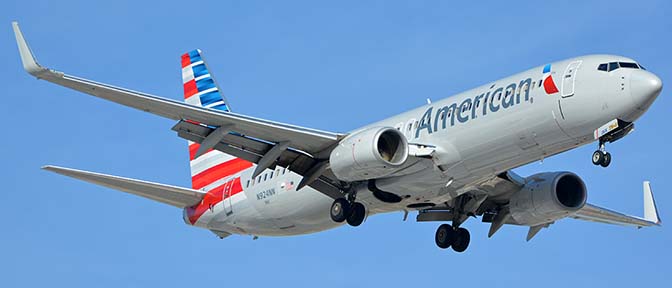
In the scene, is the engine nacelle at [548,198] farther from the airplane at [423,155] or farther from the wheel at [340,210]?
the wheel at [340,210]

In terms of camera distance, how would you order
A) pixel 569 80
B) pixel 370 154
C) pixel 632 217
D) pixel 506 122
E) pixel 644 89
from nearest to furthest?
pixel 644 89, pixel 569 80, pixel 506 122, pixel 370 154, pixel 632 217

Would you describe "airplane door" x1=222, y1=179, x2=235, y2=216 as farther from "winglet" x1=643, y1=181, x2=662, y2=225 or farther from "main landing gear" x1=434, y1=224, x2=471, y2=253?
"winglet" x1=643, y1=181, x2=662, y2=225

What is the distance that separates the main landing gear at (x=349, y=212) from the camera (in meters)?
41.5

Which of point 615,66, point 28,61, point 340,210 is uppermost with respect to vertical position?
point 28,61

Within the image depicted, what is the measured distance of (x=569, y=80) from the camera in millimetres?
37812

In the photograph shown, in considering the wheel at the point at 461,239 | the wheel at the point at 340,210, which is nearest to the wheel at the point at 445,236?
the wheel at the point at 461,239

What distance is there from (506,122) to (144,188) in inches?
502

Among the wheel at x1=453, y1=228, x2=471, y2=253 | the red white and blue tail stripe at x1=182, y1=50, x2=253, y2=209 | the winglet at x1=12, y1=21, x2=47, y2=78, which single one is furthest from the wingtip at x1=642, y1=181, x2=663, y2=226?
the winglet at x1=12, y1=21, x2=47, y2=78

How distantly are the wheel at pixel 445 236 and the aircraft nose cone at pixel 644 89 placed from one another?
1026 centimetres

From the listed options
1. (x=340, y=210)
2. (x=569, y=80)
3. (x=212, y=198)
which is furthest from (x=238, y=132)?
(x=569, y=80)

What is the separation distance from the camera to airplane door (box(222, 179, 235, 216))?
150ft

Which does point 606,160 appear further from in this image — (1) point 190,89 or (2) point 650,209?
(1) point 190,89

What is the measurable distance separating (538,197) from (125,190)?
45.2 feet

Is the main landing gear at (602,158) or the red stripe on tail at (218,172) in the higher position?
the red stripe on tail at (218,172)
